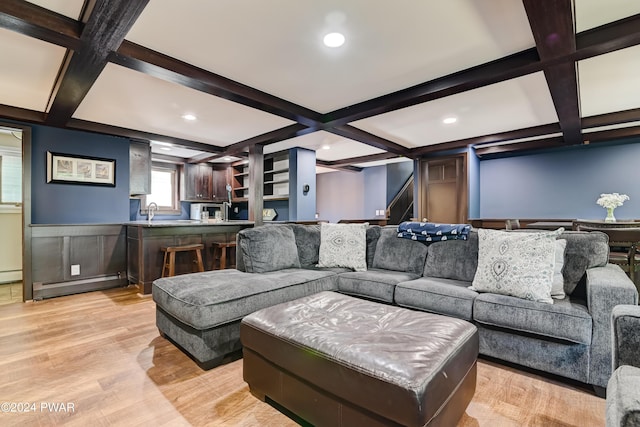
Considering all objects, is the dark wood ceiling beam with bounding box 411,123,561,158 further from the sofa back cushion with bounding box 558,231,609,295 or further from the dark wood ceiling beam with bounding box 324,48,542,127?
the sofa back cushion with bounding box 558,231,609,295

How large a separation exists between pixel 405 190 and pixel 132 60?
6.81 meters

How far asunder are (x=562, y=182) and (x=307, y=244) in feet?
16.5

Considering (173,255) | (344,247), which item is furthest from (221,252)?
(344,247)

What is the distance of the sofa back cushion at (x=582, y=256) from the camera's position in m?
2.05

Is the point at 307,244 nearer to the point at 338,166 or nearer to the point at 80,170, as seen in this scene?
the point at 80,170

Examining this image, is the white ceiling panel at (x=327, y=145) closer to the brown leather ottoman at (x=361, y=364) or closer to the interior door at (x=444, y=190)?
the interior door at (x=444, y=190)

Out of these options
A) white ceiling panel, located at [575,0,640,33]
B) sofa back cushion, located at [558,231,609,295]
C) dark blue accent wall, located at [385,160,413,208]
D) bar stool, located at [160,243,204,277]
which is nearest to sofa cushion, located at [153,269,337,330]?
bar stool, located at [160,243,204,277]

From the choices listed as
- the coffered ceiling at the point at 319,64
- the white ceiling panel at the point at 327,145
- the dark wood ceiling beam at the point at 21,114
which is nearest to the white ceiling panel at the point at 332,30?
the coffered ceiling at the point at 319,64

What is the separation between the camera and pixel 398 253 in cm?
300

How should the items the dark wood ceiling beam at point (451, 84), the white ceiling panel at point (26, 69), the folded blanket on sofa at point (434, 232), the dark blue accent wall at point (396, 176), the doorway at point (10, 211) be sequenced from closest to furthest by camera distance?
the white ceiling panel at point (26, 69) → the dark wood ceiling beam at point (451, 84) → the folded blanket on sofa at point (434, 232) → the doorway at point (10, 211) → the dark blue accent wall at point (396, 176)

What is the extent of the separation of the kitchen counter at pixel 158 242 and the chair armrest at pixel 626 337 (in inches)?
169

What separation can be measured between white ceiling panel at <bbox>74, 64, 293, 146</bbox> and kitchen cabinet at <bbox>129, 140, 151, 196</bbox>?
52cm

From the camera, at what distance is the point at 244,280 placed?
238 centimetres

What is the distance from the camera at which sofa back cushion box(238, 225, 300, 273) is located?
281cm
